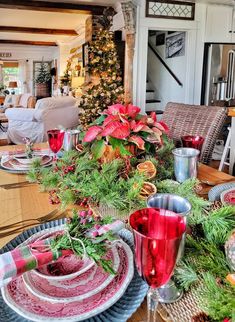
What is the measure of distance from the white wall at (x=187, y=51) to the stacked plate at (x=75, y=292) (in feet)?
15.6

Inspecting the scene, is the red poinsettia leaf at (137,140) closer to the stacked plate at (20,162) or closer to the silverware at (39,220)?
the silverware at (39,220)

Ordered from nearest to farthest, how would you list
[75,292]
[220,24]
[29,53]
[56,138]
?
[75,292] < [56,138] < [220,24] < [29,53]

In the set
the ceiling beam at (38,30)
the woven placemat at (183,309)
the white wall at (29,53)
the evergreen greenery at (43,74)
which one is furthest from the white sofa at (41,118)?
the evergreen greenery at (43,74)

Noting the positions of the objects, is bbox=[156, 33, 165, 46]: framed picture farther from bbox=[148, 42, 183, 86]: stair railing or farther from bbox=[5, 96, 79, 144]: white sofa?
bbox=[5, 96, 79, 144]: white sofa

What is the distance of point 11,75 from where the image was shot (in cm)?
1420

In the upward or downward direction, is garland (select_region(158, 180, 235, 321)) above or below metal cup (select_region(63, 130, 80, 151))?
below

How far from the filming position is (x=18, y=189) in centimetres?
117

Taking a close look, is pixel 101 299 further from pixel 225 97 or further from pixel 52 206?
pixel 225 97

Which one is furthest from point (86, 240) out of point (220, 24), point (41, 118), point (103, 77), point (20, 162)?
point (220, 24)

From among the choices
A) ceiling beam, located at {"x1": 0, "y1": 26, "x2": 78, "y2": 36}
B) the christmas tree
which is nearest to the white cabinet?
the christmas tree

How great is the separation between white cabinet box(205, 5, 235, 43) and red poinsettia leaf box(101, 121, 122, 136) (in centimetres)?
494

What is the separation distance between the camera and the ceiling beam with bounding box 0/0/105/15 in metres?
5.37

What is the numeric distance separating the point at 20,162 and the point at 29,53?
1211 centimetres

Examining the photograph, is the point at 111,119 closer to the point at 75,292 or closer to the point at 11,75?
the point at 75,292
